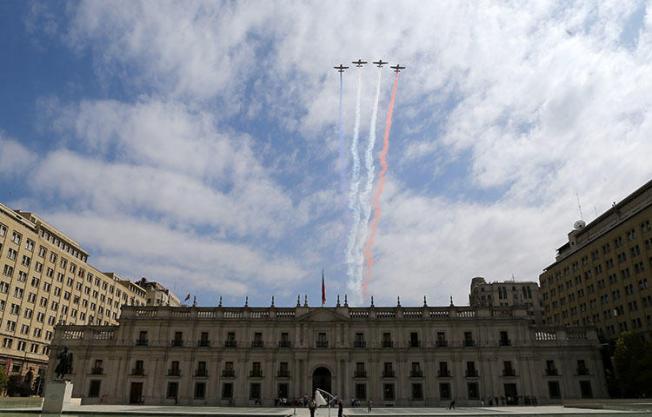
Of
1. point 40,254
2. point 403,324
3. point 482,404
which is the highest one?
point 40,254

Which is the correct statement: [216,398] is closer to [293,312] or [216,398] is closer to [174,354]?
[174,354]

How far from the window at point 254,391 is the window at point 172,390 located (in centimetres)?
799

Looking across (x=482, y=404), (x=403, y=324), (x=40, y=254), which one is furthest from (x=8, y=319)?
A: (x=482, y=404)

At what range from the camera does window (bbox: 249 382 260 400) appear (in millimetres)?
53812

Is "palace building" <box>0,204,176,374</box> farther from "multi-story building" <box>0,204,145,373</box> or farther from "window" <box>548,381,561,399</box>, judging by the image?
"window" <box>548,381,561,399</box>

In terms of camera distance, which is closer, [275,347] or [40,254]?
[275,347]

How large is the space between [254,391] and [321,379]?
24.3 ft

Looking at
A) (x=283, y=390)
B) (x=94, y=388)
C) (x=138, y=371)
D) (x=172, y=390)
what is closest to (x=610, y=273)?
(x=283, y=390)

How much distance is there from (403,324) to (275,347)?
574 inches

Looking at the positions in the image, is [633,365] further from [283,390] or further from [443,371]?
[283,390]

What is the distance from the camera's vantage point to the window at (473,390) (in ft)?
173

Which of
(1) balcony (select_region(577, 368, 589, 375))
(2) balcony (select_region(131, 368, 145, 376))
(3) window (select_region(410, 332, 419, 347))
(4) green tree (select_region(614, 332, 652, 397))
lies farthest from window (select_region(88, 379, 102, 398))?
(4) green tree (select_region(614, 332, 652, 397))

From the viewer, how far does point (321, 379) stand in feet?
179

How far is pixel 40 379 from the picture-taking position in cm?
6650
